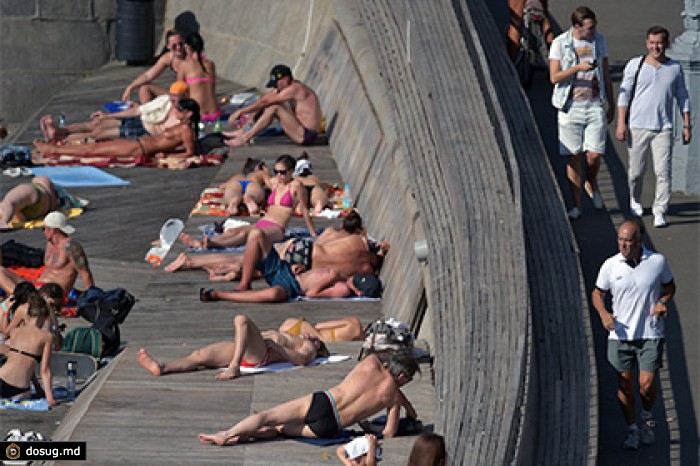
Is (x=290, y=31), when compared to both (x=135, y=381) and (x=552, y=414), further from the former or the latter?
(x=552, y=414)

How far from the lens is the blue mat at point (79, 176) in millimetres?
22859

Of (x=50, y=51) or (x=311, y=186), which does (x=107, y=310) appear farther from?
(x=50, y=51)

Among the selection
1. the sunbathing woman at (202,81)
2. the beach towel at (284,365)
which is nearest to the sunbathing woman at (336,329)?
the beach towel at (284,365)

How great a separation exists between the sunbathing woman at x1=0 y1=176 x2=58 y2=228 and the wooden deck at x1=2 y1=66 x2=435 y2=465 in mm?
270

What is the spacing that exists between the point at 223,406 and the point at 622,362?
309 cm

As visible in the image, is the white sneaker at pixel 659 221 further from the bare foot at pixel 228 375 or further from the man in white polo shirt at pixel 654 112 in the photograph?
the bare foot at pixel 228 375

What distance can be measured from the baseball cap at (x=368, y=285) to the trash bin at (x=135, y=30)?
13.9 metres

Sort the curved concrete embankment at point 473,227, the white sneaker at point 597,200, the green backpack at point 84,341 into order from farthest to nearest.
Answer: the green backpack at point 84,341, the white sneaker at point 597,200, the curved concrete embankment at point 473,227

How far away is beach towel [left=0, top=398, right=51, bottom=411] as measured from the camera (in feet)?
50.4

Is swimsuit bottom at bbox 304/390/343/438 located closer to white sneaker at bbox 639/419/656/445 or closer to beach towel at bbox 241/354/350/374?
beach towel at bbox 241/354/350/374

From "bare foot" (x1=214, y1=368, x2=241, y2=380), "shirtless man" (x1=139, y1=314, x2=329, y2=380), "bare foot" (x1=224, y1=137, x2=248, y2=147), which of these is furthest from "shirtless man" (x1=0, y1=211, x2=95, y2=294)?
"bare foot" (x1=224, y1=137, x2=248, y2=147)

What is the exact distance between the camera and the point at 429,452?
383 inches

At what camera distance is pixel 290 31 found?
26.4 metres

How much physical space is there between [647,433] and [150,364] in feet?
13.5
